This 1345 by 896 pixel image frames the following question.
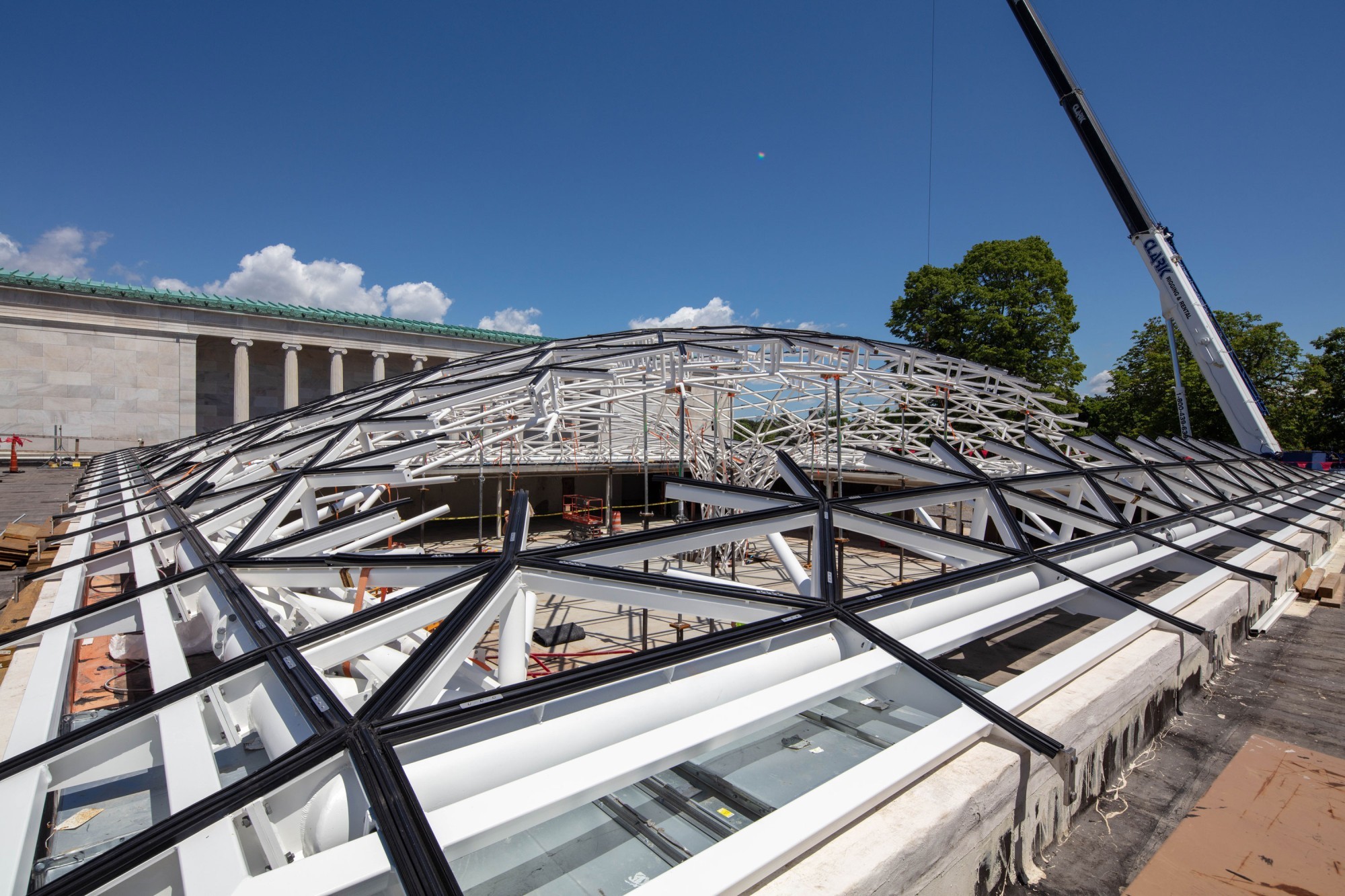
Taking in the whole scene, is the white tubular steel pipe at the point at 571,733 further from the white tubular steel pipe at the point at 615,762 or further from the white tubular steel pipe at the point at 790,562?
the white tubular steel pipe at the point at 790,562

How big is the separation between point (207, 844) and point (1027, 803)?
10.8 feet

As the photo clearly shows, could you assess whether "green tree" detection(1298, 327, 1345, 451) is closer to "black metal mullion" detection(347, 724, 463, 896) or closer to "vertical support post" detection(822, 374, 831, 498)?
"vertical support post" detection(822, 374, 831, 498)

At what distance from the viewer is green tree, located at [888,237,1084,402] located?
3247 cm

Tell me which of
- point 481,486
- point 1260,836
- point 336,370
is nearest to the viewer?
point 1260,836

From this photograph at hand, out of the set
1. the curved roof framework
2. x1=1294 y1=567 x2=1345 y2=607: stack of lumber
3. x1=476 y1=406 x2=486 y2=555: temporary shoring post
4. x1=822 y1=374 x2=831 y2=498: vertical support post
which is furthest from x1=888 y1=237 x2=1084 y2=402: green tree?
x1=1294 y1=567 x2=1345 y2=607: stack of lumber

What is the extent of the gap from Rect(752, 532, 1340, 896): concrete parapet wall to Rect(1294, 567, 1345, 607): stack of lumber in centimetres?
485

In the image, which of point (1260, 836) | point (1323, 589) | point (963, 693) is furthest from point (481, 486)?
point (1323, 589)

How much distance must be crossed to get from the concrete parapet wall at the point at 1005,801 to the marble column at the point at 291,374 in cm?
4852

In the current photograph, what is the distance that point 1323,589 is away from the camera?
771cm

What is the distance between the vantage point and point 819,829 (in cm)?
230

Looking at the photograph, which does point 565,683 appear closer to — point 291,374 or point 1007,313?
point 1007,313

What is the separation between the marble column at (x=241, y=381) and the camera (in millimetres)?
41188

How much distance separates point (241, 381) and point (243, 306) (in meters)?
5.32

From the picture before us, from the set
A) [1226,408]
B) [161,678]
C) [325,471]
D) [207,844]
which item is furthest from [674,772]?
[1226,408]
